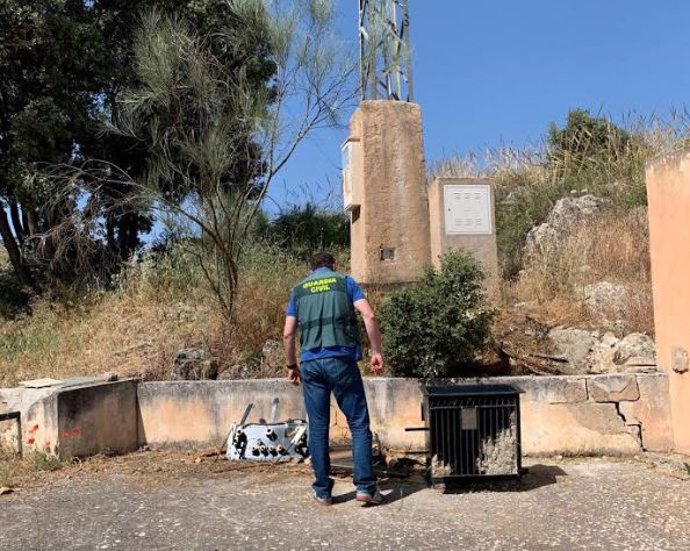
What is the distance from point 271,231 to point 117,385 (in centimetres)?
566

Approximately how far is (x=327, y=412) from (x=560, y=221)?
7.02m

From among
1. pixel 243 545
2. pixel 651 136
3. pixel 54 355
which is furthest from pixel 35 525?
pixel 651 136

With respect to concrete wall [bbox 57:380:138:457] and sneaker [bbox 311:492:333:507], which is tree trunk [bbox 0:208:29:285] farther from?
sneaker [bbox 311:492:333:507]

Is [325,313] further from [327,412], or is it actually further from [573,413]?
[573,413]

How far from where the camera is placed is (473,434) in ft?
17.2

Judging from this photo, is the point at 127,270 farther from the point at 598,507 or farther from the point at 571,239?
the point at 598,507

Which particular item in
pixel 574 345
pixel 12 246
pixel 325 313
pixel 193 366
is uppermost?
pixel 12 246

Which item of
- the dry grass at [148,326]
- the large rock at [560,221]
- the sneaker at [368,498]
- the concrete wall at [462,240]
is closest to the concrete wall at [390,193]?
the concrete wall at [462,240]

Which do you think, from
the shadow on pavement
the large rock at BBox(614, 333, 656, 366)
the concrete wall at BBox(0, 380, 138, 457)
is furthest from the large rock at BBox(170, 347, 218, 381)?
the large rock at BBox(614, 333, 656, 366)

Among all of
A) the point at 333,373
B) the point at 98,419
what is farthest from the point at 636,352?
the point at 98,419

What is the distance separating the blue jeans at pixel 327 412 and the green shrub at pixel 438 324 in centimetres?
150

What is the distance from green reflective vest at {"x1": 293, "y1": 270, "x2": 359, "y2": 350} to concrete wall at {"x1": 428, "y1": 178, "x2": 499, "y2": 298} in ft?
11.6

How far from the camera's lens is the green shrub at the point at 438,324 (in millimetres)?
6309

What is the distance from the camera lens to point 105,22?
10.9 meters
